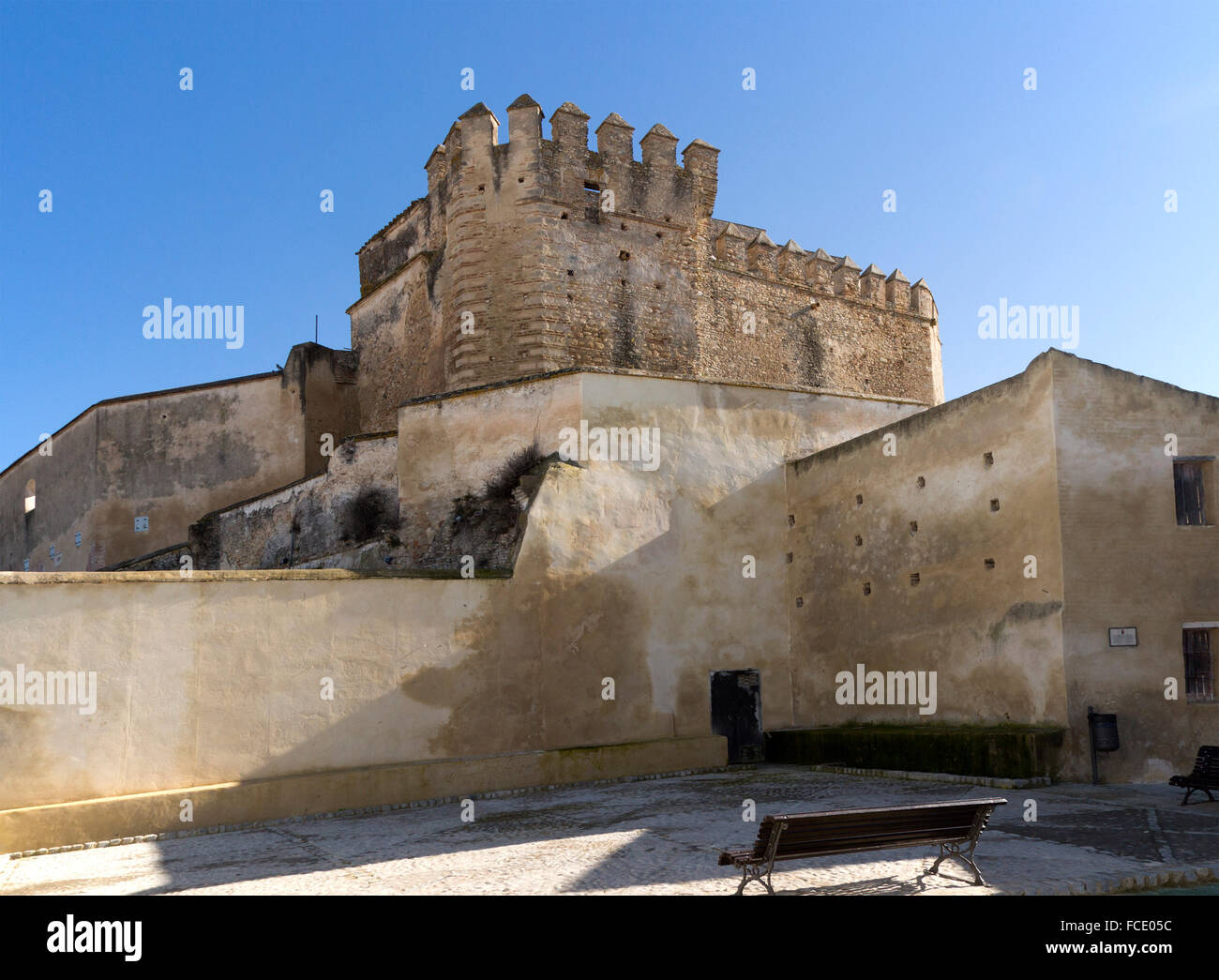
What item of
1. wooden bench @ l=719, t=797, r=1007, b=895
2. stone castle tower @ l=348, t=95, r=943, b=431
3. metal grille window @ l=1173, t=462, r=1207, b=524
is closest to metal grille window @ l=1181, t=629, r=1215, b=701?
metal grille window @ l=1173, t=462, r=1207, b=524

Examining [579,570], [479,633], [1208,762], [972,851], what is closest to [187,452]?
[579,570]

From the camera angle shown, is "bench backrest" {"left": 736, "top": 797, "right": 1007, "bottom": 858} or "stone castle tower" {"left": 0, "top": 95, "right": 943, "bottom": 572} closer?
"bench backrest" {"left": 736, "top": 797, "right": 1007, "bottom": 858}

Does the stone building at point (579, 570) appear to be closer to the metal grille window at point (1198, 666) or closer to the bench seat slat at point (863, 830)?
the metal grille window at point (1198, 666)

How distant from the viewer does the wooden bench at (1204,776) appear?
30.3 ft

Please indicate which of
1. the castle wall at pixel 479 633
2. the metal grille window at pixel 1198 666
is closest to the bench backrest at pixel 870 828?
the metal grille window at pixel 1198 666

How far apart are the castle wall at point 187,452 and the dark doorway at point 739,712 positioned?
11.9 meters

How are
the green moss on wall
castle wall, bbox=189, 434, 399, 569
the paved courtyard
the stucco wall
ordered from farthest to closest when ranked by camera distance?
castle wall, bbox=189, 434, 399, 569
the stucco wall
the green moss on wall
the paved courtyard

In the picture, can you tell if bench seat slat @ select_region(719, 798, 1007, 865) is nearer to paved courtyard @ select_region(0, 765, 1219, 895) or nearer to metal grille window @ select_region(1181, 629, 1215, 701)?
paved courtyard @ select_region(0, 765, 1219, 895)

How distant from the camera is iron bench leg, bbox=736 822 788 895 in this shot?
6.29m

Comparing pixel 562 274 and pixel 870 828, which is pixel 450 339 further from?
pixel 870 828

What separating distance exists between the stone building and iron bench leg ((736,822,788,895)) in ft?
17.8

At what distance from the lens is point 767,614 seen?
15.3m

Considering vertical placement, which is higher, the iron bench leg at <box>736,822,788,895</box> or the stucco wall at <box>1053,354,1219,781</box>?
the stucco wall at <box>1053,354,1219,781</box>
